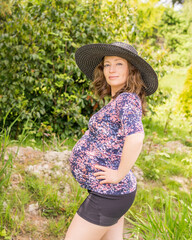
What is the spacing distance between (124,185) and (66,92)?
10.7 ft

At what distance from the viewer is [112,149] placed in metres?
1.62

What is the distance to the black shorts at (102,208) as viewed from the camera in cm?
155

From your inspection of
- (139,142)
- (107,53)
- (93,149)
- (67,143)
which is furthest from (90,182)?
(67,143)

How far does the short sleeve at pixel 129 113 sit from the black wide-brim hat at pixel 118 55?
0.66 ft

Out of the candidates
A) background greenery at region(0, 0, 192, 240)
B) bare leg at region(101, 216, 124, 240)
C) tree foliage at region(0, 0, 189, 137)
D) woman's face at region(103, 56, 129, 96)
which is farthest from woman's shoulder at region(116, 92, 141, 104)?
tree foliage at region(0, 0, 189, 137)

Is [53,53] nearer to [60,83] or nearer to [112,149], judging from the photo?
[60,83]

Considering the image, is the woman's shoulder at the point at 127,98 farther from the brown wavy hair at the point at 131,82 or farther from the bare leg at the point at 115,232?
the bare leg at the point at 115,232

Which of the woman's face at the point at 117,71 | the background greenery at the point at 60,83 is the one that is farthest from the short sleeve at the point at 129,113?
the background greenery at the point at 60,83

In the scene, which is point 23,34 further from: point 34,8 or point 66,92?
point 66,92

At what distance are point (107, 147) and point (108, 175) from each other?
15 cm

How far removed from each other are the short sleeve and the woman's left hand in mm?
219

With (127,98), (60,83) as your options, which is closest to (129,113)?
(127,98)

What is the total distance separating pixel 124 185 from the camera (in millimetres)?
1634

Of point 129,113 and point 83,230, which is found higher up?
point 129,113
